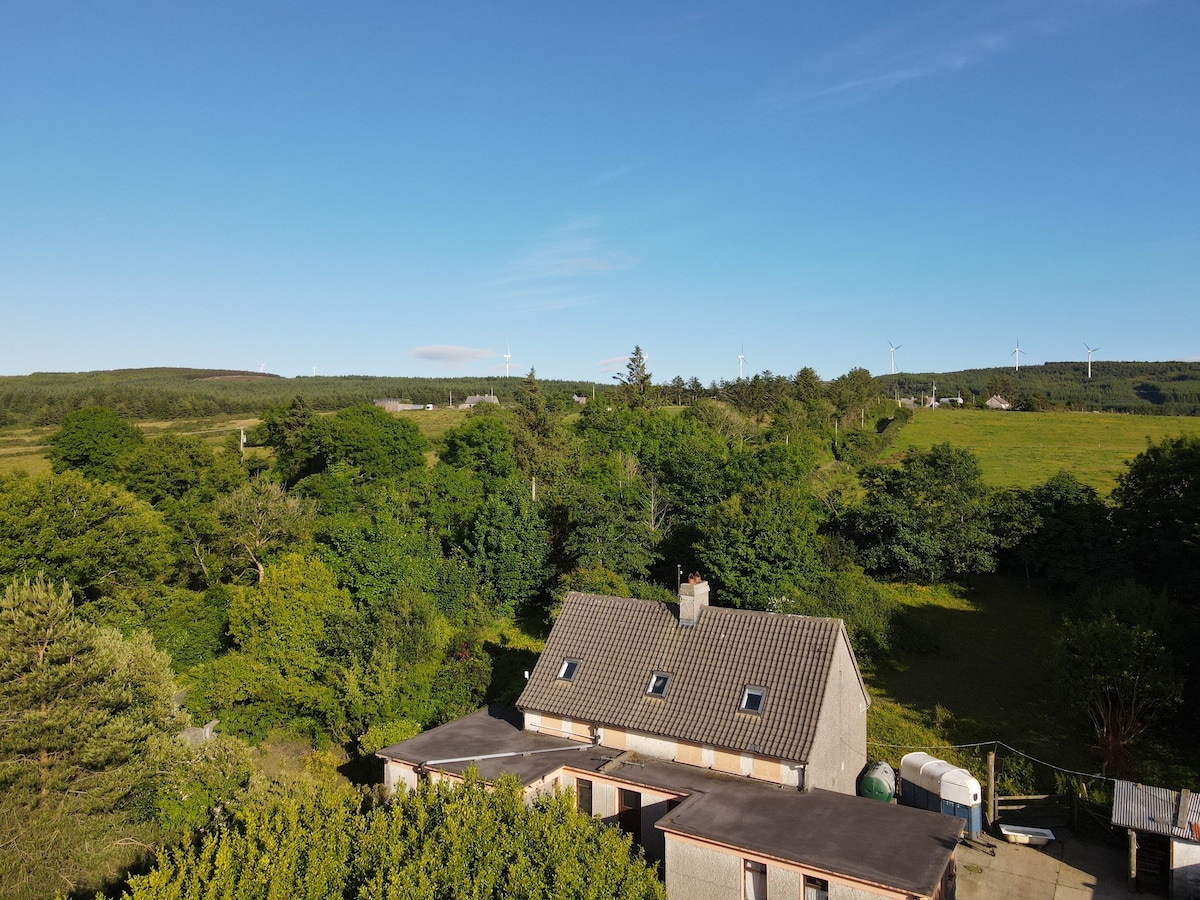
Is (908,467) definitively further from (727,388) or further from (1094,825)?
(727,388)

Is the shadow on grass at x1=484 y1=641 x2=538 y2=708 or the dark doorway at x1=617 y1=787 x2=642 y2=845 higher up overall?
the dark doorway at x1=617 y1=787 x2=642 y2=845

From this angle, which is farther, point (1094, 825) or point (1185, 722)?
point (1185, 722)

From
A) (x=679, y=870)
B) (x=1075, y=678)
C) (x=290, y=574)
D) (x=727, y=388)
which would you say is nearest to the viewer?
(x=679, y=870)

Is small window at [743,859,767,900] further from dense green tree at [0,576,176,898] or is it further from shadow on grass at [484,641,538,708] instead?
dense green tree at [0,576,176,898]

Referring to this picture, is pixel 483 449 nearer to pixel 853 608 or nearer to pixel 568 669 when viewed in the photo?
pixel 853 608

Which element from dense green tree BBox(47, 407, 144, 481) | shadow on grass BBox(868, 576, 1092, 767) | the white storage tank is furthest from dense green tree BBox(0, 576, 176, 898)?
dense green tree BBox(47, 407, 144, 481)

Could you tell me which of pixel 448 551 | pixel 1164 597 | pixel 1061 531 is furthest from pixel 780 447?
pixel 1164 597

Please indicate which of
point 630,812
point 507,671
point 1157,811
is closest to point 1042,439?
point 507,671

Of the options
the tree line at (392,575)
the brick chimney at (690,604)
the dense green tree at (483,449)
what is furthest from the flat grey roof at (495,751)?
the dense green tree at (483,449)
